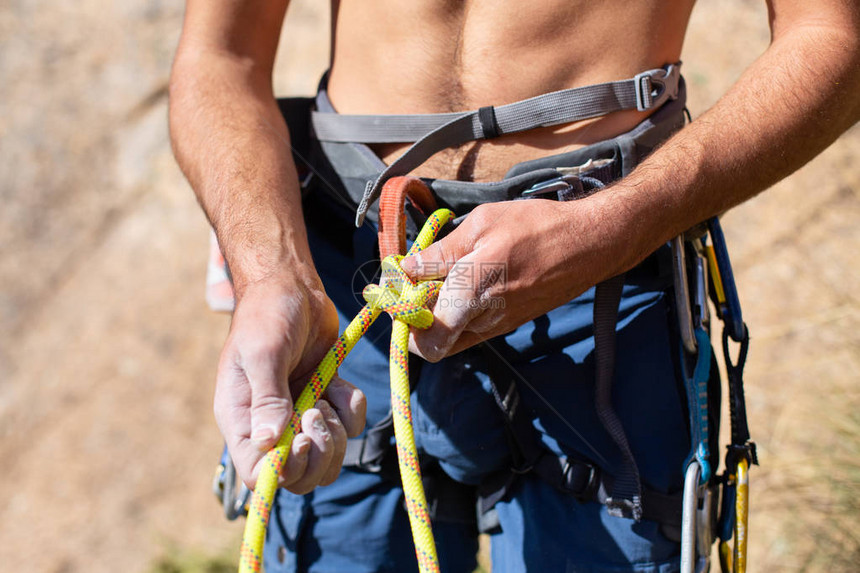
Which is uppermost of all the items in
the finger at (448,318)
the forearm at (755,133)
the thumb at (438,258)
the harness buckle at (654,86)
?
the harness buckle at (654,86)

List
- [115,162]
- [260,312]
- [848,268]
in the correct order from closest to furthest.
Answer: [260,312] < [848,268] < [115,162]

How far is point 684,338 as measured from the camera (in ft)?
3.97

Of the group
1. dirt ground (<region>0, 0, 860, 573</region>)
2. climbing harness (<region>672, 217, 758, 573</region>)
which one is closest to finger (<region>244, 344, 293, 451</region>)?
climbing harness (<region>672, 217, 758, 573</region>)

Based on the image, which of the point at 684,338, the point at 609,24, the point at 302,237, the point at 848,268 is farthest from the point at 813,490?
the point at 302,237

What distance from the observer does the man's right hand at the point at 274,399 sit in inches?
34.7

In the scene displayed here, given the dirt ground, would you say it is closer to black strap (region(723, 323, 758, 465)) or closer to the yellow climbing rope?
Answer: black strap (region(723, 323, 758, 465))

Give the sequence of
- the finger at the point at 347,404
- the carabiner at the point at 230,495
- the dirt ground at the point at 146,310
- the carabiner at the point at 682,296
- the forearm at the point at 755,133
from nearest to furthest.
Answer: the finger at the point at 347,404 < the forearm at the point at 755,133 < the carabiner at the point at 682,296 < the carabiner at the point at 230,495 < the dirt ground at the point at 146,310

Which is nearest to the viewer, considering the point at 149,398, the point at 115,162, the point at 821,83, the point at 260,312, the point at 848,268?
the point at 260,312

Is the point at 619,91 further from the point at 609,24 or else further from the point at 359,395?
the point at 359,395

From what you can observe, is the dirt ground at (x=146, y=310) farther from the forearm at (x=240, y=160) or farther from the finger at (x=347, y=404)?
the forearm at (x=240, y=160)

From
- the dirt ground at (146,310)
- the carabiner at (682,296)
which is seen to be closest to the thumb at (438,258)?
the carabiner at (682,296)

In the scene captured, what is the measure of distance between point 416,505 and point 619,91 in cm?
77

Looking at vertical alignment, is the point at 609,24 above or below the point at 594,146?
above

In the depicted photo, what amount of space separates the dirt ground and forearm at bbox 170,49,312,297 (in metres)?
2.18
